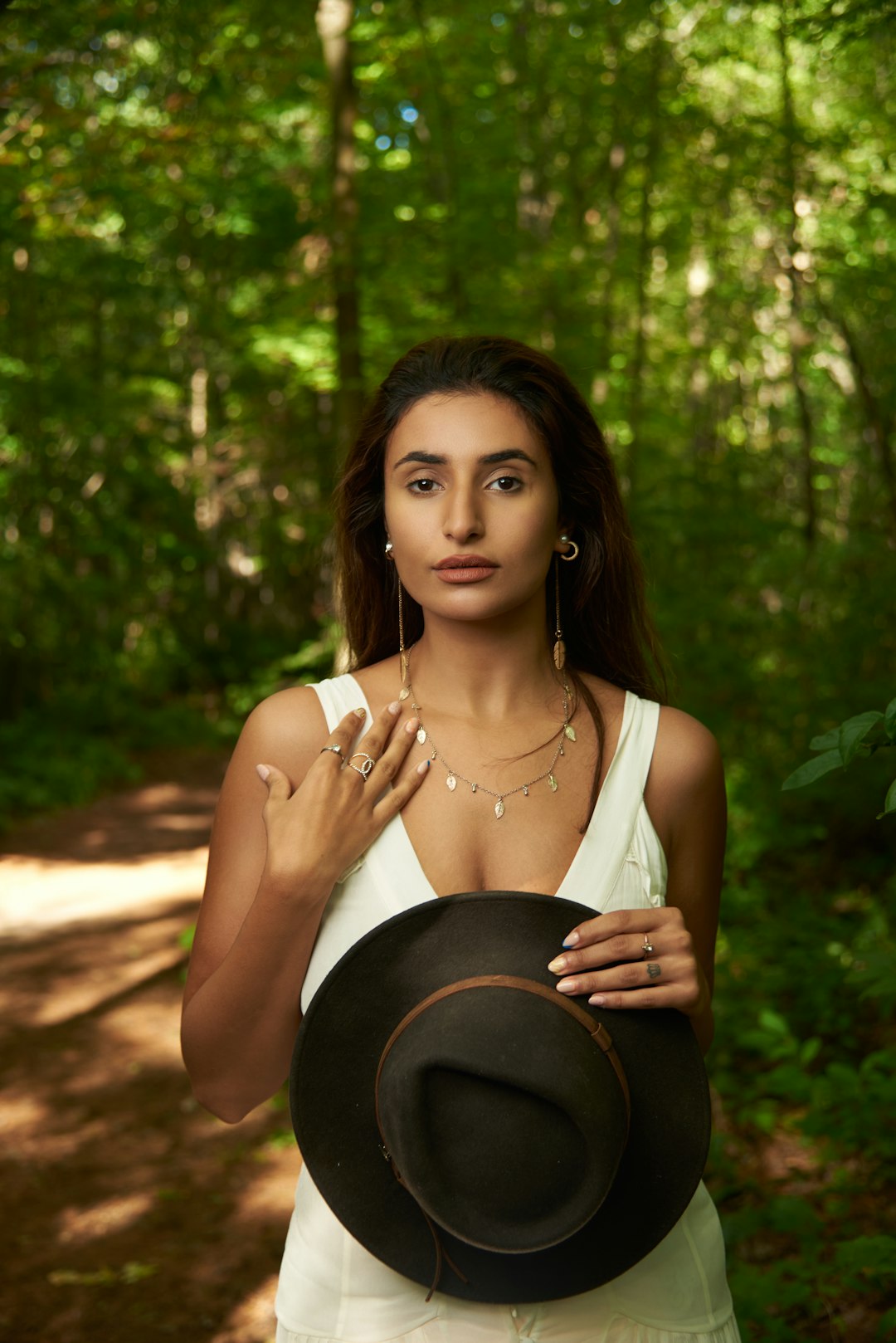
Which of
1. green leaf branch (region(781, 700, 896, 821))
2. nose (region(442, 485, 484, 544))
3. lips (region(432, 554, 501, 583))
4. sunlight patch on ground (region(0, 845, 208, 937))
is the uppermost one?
nose (region(442, 485, 484, 544))

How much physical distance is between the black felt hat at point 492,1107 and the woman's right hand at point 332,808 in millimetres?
132

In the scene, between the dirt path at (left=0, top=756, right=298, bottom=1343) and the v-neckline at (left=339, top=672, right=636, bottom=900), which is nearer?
the v-neckline at (left=339, top=672, right=636, bottom=900)

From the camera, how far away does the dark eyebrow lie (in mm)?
1716

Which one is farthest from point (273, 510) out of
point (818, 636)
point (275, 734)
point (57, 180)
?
point (275, 734)

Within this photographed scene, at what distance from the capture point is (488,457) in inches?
67.6

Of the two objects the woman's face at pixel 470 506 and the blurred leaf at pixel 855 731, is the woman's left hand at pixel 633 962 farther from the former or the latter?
the woman's face at pixel 470 506

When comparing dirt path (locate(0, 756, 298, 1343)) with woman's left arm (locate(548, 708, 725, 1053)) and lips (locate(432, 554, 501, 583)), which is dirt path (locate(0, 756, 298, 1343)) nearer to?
woman's left arm (locate(548, 708, 725, 1053))

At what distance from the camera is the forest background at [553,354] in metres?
4.53

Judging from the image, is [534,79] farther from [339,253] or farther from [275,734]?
[275,734]

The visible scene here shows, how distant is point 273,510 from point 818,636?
13403 millimetres

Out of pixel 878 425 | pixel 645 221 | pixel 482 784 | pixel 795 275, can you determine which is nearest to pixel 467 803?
pixel 482 784

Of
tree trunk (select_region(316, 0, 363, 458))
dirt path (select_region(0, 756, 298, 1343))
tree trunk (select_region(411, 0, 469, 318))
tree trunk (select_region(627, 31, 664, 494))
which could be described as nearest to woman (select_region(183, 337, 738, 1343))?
dirt path (select_region(0, 756, 298, 1343))

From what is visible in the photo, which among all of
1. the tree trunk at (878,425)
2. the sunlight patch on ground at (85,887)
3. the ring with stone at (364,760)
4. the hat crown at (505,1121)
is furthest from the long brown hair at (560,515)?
the sunlight patch on ground at (85,887)

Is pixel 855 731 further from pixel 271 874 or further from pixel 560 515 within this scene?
pixel 271 874
